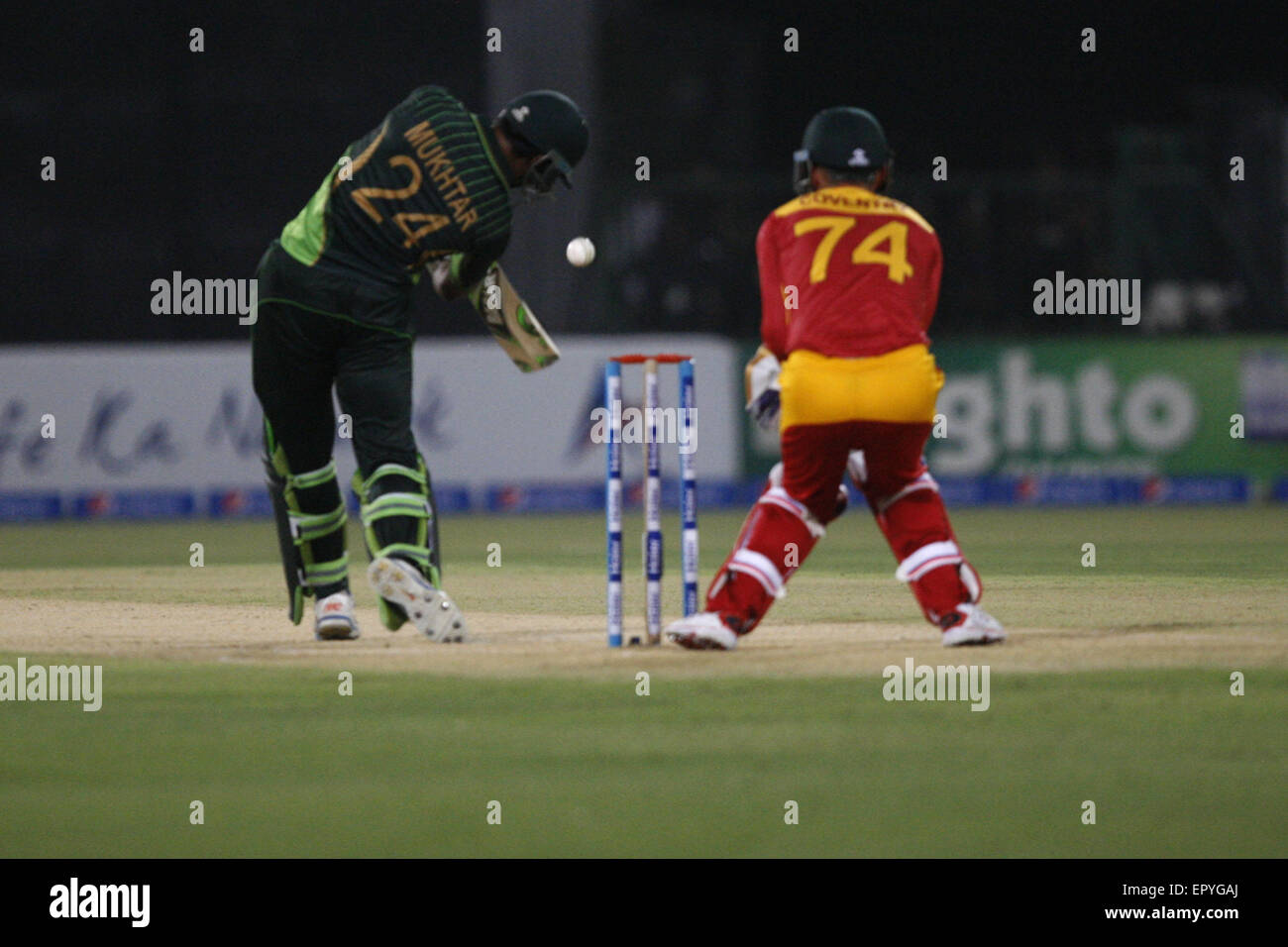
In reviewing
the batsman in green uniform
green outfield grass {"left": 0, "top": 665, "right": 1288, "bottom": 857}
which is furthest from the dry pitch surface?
green outfield grass {"left": 0, "top": 665, "right": 1288, "bottom": 857}

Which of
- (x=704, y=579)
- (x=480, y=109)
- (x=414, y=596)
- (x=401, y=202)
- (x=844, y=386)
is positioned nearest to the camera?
(x=844, y=386)

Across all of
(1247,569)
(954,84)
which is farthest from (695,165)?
(1247,569)

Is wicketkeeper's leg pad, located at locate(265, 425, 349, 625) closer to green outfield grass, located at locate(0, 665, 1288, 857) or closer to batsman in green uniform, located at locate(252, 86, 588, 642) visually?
batsman in green uniform, located at locate(252, 86, 588, 642)

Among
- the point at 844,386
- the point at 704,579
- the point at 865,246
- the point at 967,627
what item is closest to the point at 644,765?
the point at 844,386

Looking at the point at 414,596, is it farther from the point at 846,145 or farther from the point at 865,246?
the point at 846,145

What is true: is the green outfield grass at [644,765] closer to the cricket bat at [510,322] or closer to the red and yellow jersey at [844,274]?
the red and yellow jersey at [844,274]

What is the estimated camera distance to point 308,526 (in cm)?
912

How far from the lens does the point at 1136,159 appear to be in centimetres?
2330

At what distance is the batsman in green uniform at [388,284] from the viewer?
8664 millimetres

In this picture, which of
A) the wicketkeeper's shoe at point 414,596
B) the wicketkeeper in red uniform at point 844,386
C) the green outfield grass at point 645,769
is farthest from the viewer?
the wicketkeeper's shoe at point 414,596

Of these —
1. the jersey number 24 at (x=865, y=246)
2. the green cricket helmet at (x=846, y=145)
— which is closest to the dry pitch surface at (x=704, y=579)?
the jersey number 24 at (x=865, y=246)

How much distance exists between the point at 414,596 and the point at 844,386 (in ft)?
5.99

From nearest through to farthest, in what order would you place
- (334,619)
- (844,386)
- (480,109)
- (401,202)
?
(844,386), (401,202), (334,619), (480,109)

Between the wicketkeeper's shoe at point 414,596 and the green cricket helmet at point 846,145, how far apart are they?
2123 mm
